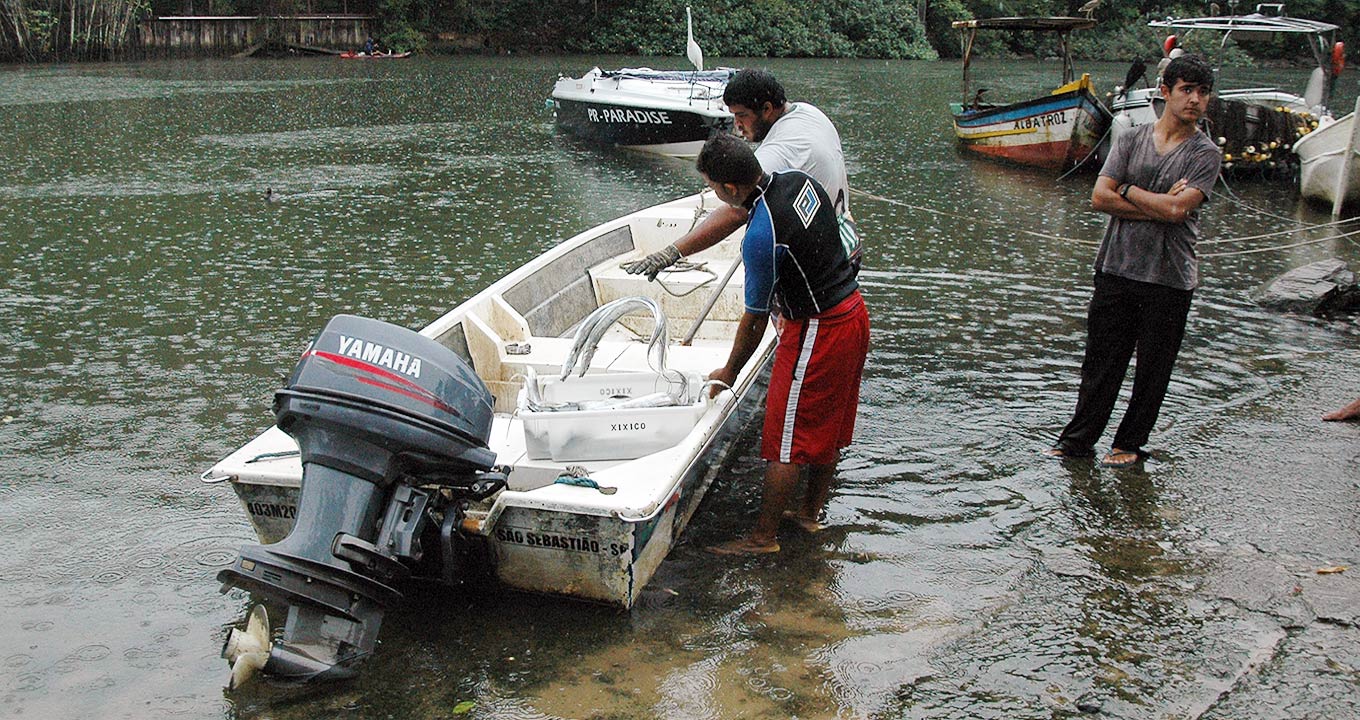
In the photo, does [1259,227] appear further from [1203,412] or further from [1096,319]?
[1096,319]

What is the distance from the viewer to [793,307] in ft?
14.1

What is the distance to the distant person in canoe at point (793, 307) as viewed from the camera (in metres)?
4.11

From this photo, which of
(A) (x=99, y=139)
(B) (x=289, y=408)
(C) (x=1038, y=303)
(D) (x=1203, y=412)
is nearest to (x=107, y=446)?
(B) (x=289, y=408)

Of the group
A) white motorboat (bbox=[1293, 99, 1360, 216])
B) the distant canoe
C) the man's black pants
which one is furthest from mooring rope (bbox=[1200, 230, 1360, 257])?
the distant canoe

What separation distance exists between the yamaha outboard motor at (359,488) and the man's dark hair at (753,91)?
5.37 feet

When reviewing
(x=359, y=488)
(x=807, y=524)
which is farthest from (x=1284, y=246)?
(x=359, y=488)

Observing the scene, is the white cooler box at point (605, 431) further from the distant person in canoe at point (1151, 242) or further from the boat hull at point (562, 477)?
the distant person in canoe at point (1151, 242)

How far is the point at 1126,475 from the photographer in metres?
5.38

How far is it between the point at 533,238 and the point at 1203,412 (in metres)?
6.92

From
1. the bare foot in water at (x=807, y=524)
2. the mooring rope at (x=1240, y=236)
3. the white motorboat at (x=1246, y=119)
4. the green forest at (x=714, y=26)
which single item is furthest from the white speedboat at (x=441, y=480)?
the green forest at (x=714, y=26)

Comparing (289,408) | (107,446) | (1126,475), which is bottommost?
(107,446)

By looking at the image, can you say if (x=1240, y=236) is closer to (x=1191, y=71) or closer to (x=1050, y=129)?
(x=1050, y=129)

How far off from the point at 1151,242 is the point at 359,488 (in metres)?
3.42

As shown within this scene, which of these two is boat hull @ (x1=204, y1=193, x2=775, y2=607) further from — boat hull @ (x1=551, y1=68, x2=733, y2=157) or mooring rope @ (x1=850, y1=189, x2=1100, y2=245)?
boat hull @ (x1=551, y1=68, x2=733, y2=157)
